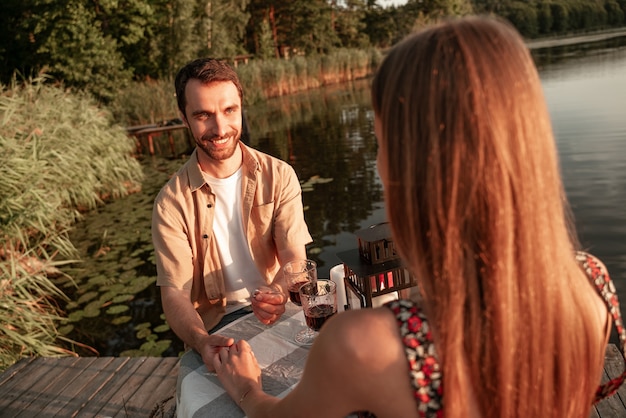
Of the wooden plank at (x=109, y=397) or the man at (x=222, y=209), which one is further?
the wooden plank at (x=109, y=397)

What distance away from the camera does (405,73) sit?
2.87 ft

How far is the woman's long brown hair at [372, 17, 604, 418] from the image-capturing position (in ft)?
2.74

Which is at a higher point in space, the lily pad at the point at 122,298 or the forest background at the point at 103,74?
the forest background at the point at 103,74

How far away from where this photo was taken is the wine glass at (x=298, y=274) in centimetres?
173

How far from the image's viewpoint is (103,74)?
20.5 metres

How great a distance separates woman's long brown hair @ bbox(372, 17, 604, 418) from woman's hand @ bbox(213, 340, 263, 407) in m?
0.63

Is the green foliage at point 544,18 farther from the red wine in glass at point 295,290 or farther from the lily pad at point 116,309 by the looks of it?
the red wine in glass at point 295,290

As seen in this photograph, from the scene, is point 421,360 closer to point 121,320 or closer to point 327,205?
point 121,320

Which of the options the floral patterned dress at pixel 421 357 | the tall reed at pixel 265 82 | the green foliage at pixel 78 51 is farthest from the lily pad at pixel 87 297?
the green foliage at pixel 78 51

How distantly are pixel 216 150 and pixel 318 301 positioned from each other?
1242 mm

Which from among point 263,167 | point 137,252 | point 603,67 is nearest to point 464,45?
point 263,167

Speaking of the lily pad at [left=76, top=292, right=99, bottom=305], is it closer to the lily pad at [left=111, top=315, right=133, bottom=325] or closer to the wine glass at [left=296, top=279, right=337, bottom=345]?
the lily pad at [left=111, top=315, right=133, bottom=325]

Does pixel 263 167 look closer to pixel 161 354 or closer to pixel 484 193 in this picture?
pixel 484 193

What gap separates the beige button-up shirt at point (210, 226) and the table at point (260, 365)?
593 mm
